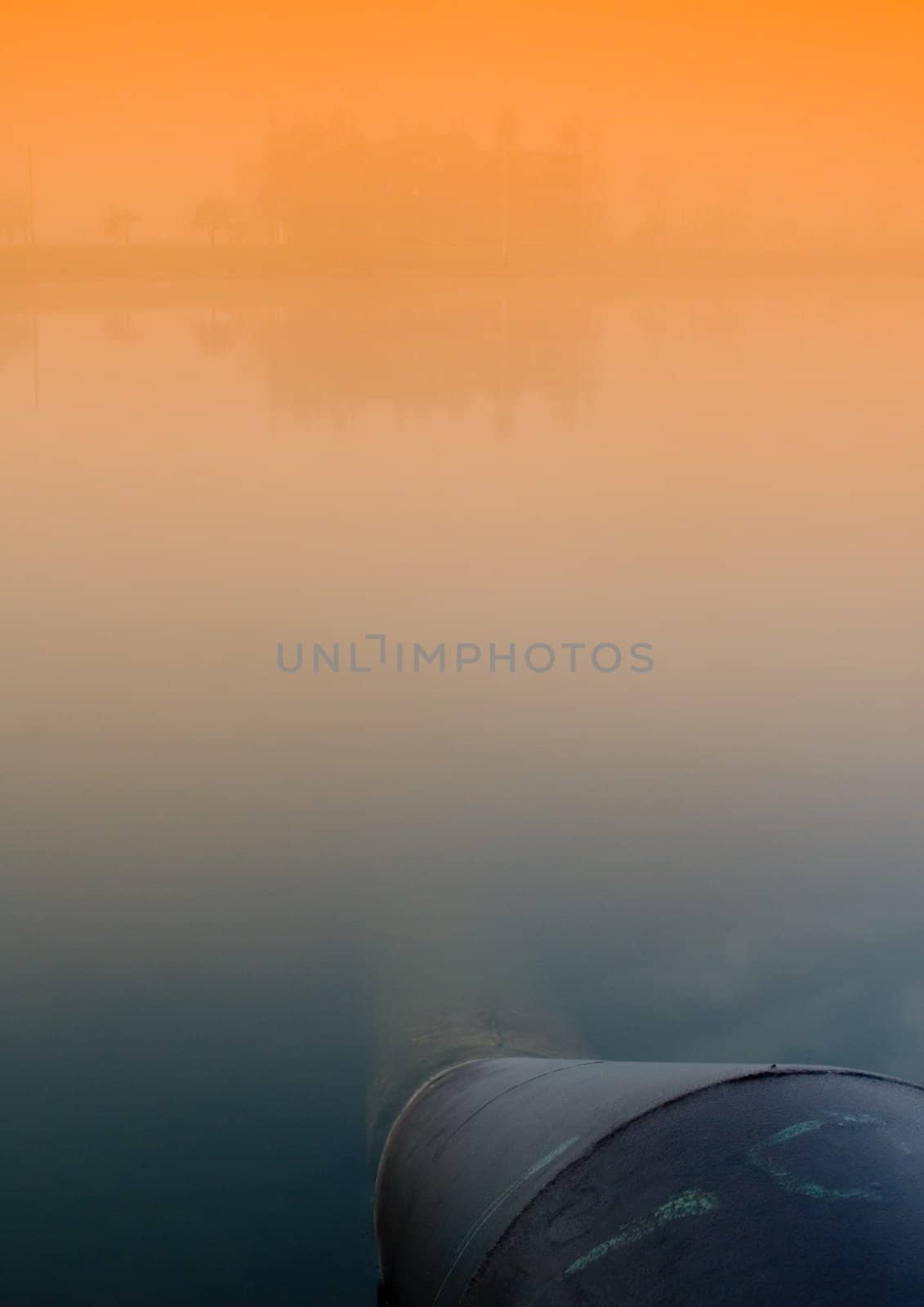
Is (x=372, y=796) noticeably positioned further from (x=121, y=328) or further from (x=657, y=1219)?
(x=121, y=328)


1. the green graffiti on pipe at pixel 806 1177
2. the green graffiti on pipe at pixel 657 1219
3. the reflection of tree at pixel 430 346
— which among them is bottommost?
the green graffiti on pipe at pixel 657 1219

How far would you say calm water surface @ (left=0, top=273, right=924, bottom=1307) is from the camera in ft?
12.6

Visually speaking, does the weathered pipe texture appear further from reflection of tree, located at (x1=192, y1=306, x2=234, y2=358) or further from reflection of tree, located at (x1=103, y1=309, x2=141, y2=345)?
reflection of tree, located at (x1=103, y1=309, x2=141, y2=345)

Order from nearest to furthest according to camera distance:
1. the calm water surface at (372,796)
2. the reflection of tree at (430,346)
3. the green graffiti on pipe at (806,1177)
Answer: the green graffiti on pipe at (806,1177), the calm water surface at (372,796), the reflection of tree at (430,346)

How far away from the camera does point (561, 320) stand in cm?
3222

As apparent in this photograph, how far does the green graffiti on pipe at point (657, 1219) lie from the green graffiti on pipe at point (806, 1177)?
0.31ft

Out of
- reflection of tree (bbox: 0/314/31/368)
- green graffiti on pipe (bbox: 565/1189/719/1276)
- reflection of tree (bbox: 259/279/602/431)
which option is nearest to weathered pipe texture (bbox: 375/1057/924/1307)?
green graffiti on pipe (bbox: 565/1189/719/1276)

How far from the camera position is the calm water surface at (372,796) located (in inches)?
151

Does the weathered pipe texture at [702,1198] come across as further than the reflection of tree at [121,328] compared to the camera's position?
No

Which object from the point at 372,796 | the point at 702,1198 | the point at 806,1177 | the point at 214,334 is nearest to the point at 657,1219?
the point at 702,1198

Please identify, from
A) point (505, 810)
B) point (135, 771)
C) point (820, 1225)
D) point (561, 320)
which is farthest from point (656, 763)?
point (561, 320)

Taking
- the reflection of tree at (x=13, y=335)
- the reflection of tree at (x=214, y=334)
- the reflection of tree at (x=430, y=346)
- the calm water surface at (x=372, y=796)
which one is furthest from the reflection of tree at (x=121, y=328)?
the calm water surface at (x=372, y=796)

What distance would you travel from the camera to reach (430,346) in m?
24.5

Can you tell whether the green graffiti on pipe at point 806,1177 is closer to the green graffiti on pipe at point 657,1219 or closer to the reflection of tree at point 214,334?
the green graffiti on pipe at point 657,1219
